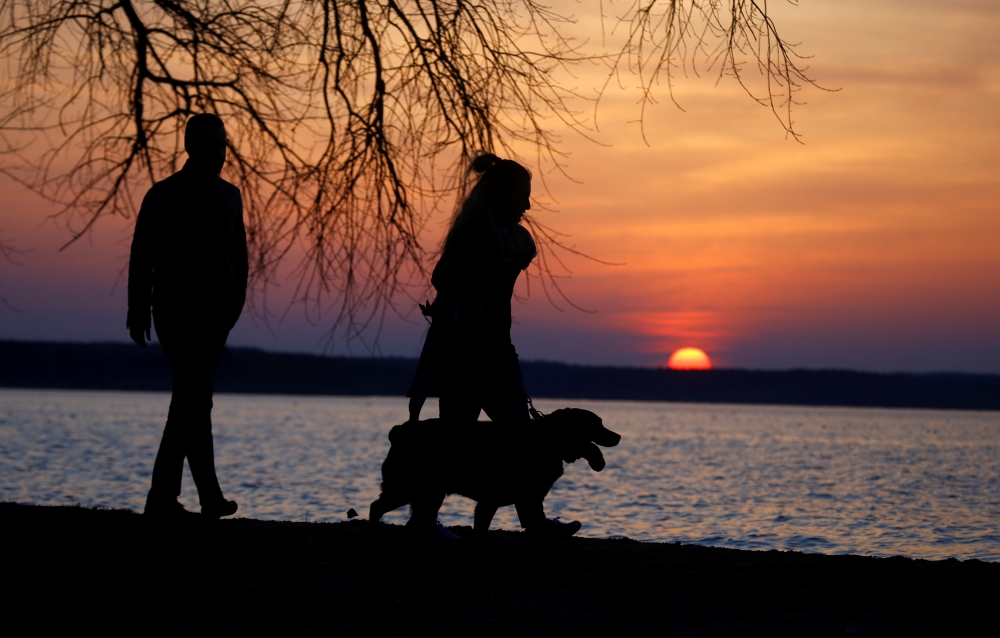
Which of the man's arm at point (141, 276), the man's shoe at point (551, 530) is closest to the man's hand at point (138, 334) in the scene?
the man's arm at point (141, 276)

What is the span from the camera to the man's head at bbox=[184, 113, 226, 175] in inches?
216

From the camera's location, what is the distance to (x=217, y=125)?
554cm

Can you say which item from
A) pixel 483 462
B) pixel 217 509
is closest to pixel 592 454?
pixel 483 462

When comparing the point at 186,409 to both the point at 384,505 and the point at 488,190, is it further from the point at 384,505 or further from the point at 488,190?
the point at 488,190

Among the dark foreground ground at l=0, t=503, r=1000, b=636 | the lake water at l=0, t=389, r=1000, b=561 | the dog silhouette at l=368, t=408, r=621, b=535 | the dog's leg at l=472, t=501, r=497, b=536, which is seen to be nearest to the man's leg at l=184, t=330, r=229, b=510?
the dark foreground ground at l=0, t=503, r=1000, b=636

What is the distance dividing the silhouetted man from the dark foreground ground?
584 millimetres

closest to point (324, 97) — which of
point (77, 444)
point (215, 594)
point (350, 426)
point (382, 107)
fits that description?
point (382, 107)

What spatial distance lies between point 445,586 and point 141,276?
7.94 feet

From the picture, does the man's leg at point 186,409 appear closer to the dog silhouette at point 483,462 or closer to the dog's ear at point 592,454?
the dog silhouette at point 483,462

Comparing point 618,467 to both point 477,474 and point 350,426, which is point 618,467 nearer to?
point 477,474

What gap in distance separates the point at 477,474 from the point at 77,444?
28.3 meters

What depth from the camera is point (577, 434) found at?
5.59 meters

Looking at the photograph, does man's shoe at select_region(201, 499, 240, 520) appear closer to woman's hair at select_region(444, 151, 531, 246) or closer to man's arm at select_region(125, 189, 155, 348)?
man's arm at select_region(125, 189, 155, 348)

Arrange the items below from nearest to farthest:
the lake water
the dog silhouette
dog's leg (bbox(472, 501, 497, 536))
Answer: the dog silhouette, dog's leg (bbox(472, 501, 497, 536)), the lake water
